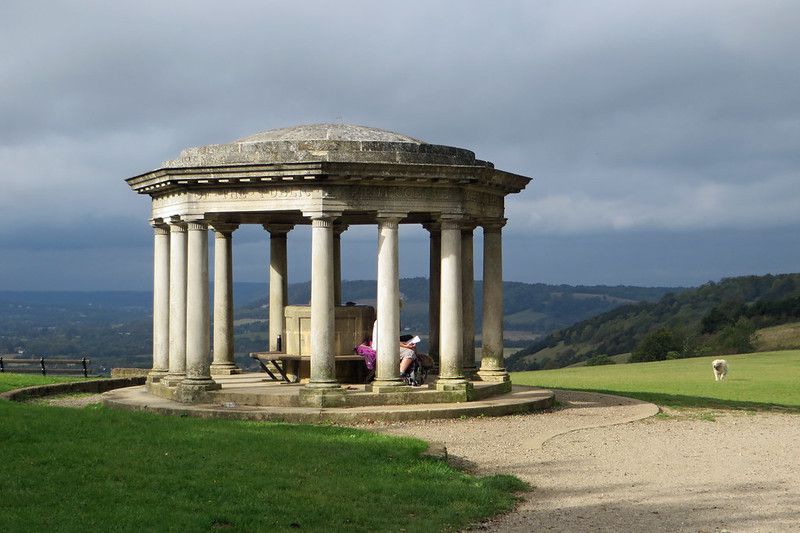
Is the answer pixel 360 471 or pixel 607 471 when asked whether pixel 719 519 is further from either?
pixel 360 471

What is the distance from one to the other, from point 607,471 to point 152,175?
1354cm

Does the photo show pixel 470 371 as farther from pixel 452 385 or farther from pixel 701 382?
pixel 701 382

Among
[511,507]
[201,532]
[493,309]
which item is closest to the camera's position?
[201,532]

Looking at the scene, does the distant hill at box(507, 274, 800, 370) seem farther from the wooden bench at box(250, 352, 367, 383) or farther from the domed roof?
the domed roof

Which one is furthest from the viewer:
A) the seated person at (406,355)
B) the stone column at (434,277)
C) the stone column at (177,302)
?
the stone column at (434,277)

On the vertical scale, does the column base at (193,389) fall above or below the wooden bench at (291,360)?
below

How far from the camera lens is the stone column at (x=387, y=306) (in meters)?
24.5

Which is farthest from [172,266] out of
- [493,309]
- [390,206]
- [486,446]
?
[486,446]

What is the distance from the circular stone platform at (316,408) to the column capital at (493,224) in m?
4.13

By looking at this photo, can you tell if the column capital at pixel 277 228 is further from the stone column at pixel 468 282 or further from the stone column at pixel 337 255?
the stone column at pixel 468 282

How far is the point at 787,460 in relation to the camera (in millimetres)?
18453

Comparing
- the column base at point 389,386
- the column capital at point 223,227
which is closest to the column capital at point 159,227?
the column capital at point 223,227

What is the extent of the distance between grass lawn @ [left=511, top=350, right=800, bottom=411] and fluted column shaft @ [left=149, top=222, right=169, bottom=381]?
13138 mm

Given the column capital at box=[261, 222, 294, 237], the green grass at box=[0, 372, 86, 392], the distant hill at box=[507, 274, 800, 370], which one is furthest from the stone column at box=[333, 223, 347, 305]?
the distant hill at box=[507, 274, 800, 370]
